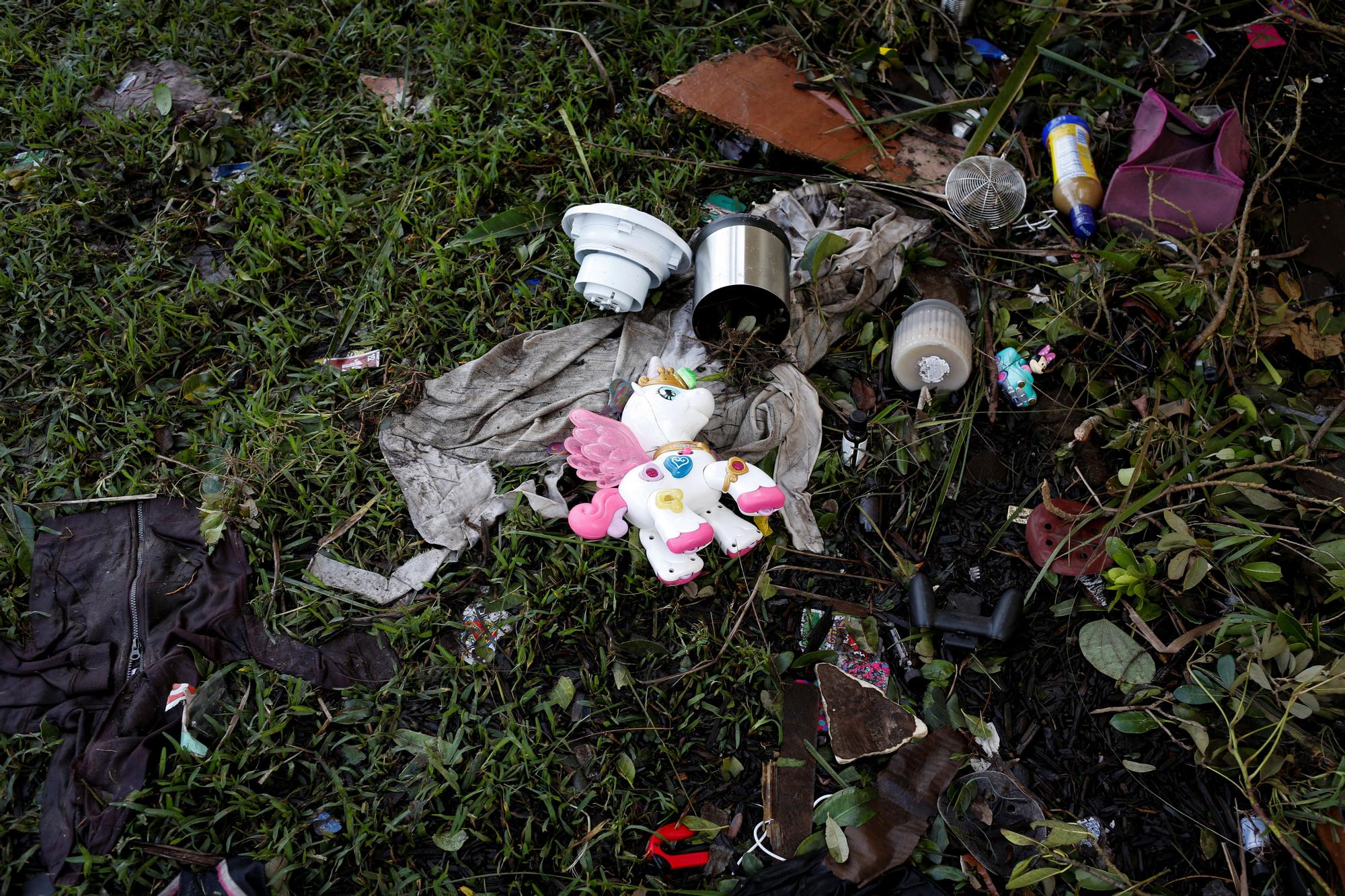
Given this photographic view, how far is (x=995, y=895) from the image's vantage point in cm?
206

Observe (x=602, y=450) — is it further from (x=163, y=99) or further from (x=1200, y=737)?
(x=163, y=99)

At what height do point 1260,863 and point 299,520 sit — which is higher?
point 299,520

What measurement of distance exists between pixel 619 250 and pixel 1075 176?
1.76 meters

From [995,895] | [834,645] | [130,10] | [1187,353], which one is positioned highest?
[130,10]

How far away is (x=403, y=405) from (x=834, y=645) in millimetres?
1621

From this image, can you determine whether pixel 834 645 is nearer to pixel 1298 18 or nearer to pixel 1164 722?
pixel 1164 722

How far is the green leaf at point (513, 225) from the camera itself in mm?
2988

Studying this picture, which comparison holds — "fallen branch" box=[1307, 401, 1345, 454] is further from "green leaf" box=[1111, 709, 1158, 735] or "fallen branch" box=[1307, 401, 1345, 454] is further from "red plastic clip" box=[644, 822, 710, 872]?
"red plastic clip" box=[644, 822, 710, 872]

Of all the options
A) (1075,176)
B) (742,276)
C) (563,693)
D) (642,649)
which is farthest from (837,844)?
(1075,176)

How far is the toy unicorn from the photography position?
A: 219cm

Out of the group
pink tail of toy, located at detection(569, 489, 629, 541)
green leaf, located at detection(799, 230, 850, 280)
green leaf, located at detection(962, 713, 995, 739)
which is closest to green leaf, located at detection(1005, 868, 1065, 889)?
green leaf, located at detection(962, 713, 995, 739)

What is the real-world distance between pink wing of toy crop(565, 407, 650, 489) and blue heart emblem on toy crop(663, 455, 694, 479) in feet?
0.43

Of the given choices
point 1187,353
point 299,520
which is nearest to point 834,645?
point 1187,353

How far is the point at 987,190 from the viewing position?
291 centimetres
